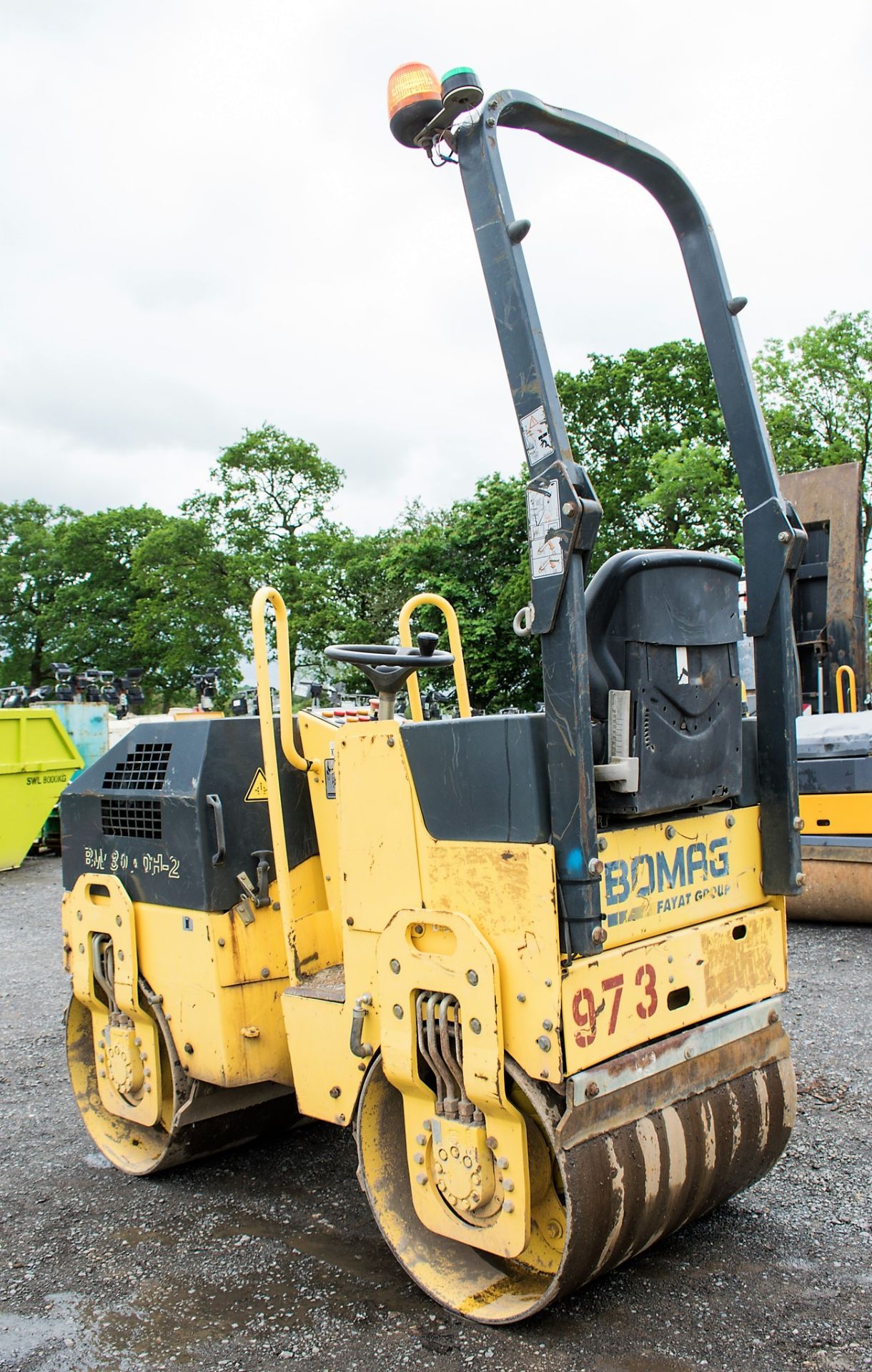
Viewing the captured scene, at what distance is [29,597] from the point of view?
39.6 m

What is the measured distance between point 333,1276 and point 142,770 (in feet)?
5.64

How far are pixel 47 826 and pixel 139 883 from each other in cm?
1041

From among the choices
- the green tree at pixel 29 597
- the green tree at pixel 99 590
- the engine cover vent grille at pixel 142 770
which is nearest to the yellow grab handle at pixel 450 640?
the engine cover vent grille at pixel 142 770

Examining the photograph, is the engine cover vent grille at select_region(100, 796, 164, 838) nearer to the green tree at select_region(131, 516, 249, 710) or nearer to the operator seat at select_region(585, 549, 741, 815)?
the operator seat at select_region(585, 549, 741, 815)

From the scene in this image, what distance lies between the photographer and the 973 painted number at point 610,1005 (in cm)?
251

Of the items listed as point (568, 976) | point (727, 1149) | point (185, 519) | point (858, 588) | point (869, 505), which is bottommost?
point (727, 1149)

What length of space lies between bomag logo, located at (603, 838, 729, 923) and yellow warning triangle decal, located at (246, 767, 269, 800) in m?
1.44

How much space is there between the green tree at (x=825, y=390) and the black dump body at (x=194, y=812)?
81.6ft

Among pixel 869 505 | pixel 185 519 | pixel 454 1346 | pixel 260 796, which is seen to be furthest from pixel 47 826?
pixel 185 519

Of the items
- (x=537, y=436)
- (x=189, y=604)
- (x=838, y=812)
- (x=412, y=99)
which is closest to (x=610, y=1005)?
(x=537, y=436)

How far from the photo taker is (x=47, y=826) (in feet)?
44.1

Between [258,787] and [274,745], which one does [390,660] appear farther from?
[258,787]

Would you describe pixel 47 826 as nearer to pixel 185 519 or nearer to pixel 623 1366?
pixel 623 1366

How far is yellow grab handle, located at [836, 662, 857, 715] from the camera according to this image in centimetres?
878
